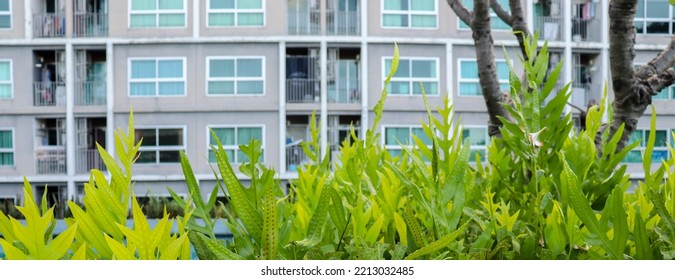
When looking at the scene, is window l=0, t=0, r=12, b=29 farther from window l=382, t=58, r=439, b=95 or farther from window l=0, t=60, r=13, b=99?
window l=382, t=58, r=439, b=95

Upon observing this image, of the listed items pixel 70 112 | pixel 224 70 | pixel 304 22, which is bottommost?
pixel 70 112

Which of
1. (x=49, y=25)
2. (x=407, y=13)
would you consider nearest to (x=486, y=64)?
(x=407, y=13)

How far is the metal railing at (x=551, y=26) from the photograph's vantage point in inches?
47.2

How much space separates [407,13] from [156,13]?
1.75ft

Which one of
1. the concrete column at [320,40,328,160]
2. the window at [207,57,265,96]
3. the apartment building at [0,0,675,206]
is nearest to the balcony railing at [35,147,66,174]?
the apartment building at [0,0,675,206]

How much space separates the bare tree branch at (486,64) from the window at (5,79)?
97cm

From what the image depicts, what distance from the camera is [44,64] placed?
1.51m

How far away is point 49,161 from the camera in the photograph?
1.23m

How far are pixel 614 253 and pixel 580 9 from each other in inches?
49.9

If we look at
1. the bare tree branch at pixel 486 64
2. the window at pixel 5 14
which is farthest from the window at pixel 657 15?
the window at pixel 5 14

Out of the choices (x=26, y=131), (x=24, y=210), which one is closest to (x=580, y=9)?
(x=26, y=131)

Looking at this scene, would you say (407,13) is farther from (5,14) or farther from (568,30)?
(5,14)

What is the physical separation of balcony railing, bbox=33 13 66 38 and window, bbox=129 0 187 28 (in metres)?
0.14
